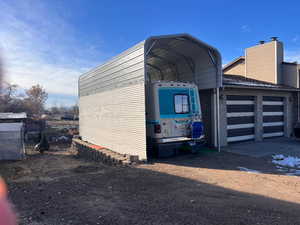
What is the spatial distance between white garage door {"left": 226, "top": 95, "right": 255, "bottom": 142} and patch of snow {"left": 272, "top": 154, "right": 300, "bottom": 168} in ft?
9.53

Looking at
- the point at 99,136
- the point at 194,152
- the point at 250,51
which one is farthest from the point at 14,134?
the point at 250,51

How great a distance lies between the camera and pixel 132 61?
8.25m

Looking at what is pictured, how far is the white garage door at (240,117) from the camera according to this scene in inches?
434

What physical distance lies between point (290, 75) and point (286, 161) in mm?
9139

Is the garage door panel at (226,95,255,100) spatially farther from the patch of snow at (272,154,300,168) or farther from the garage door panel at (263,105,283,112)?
the patch of snow at (272,154,300,168)

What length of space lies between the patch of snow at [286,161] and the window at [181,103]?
3.54 m

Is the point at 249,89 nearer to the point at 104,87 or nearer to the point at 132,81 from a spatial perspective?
the point at 132,81

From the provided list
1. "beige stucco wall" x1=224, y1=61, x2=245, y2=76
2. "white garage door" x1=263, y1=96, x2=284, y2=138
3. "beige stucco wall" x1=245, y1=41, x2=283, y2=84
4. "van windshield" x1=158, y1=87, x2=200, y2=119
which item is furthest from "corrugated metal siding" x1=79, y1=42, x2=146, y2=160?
"beige stucco wall" x1=224, y1=61, x2=245, y2=76

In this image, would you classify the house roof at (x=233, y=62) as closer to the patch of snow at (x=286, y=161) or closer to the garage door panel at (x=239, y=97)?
the garage door panel at (x=239, y=97)

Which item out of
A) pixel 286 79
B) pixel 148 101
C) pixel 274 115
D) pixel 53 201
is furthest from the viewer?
pixel 286 79

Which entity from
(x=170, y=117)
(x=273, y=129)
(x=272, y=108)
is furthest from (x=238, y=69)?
(x=170, y=117)

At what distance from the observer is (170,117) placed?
785 cm

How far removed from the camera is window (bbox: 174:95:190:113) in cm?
799

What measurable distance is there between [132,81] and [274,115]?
9373mm
